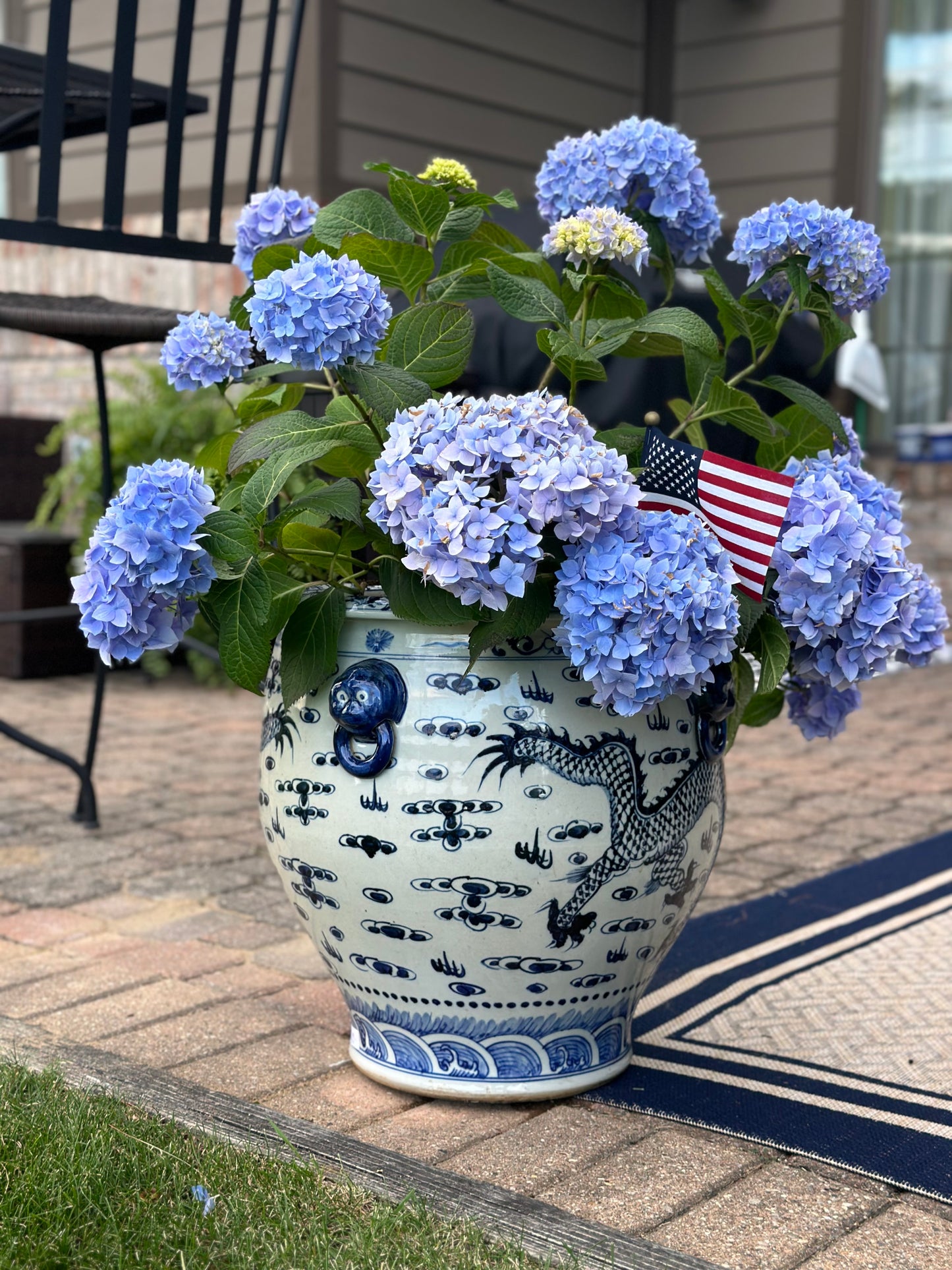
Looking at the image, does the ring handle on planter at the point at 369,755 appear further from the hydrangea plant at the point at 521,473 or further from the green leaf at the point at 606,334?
the green leaf at the point at 606,334

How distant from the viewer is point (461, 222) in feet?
5.41

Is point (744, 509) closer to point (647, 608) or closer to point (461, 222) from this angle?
point (647, 608)

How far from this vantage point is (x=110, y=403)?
494 cm

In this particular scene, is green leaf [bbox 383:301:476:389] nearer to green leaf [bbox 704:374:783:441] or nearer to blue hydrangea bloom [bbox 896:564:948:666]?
green leaf [bbox 704:374:783:441]

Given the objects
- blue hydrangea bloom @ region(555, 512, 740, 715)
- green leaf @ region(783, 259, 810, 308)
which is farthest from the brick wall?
blue hydrangea bloom @ region(555, 512, 740, 715)

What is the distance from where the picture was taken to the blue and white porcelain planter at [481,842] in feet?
5.09

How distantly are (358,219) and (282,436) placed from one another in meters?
0.29

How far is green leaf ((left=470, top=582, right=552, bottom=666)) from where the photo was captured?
1.46m

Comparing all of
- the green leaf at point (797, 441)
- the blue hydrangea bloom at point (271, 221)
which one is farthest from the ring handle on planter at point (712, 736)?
the blue hydrangea bloom at point (271, 221)

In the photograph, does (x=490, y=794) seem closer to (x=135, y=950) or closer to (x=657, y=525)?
(x=657, y=525)

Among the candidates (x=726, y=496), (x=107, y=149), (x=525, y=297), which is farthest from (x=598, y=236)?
(x=107, y=149)

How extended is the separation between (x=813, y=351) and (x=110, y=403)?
242 cm

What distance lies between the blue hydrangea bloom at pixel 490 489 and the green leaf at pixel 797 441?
421 mm

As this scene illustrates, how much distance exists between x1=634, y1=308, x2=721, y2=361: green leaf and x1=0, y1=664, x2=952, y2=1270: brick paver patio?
2.86 ft
